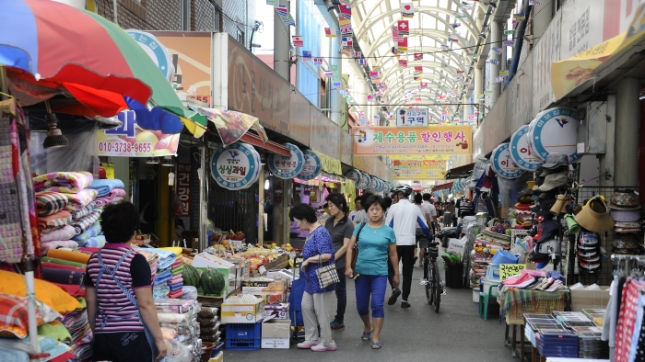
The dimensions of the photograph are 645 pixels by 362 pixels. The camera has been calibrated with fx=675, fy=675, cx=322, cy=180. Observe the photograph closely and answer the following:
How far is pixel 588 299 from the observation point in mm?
6906

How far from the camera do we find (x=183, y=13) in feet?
47.6

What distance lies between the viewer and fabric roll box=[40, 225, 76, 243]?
4.75 m

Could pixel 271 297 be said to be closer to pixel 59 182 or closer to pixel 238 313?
pixel 238 313

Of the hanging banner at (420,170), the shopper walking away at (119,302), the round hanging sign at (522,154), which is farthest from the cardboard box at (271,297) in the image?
the hanging banner at (420,170)

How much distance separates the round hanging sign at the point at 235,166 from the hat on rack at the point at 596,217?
5.40 meters

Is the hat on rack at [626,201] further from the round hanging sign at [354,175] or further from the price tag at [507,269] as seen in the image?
the round hanging sign at [354,175]

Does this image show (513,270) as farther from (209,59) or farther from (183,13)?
(183,13)

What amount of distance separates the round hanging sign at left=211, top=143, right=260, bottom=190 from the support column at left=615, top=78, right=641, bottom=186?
5.49 metres

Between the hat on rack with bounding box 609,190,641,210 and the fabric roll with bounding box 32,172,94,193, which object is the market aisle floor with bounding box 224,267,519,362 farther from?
the fabric roll with bounding box 32,172,94,193

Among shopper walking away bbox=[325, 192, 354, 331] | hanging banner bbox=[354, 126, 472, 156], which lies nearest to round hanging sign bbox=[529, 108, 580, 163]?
shopper walking away bbox=[325, 192, 354, 331]

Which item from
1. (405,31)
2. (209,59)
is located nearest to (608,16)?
(209,59)

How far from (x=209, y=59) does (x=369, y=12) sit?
77.8 ft

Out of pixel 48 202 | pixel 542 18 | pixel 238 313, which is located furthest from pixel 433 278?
pixel 48 202

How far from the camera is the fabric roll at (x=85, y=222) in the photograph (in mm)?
5148
